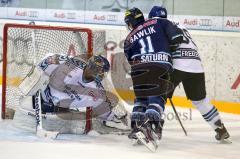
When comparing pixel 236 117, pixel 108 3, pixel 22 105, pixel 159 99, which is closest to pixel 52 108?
pixel 22 105

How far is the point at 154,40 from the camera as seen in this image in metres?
4.15

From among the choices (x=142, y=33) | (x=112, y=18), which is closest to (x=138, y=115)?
(x=142, y=33)

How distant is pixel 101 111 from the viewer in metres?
4.73

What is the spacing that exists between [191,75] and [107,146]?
2.81 feet

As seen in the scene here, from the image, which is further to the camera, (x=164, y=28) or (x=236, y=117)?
(x=236, y=117)

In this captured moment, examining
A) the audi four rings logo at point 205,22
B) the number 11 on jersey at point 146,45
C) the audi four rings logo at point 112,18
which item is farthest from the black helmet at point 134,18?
the audi four rings logo at point 112,18

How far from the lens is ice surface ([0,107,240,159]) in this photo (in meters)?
3.82

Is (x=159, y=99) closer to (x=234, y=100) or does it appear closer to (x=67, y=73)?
(x=67, y=73)

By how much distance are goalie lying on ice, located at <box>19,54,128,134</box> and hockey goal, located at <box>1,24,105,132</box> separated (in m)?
0.12

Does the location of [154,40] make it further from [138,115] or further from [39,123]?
[39,123]

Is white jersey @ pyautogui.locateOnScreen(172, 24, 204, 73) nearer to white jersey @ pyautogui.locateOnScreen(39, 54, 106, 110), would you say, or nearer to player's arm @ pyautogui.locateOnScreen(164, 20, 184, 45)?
player's arm @ pyautogui.locateOnScreen(164, 20, 184, 45)

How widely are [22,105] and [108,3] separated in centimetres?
321

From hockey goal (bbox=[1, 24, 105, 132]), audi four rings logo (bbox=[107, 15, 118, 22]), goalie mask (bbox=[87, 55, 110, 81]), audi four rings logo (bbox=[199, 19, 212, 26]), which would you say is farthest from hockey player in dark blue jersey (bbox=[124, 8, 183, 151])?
audi four rings logo (bbox=[107, 15, 118, 22])

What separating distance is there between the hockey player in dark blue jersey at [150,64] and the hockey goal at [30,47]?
619mm
